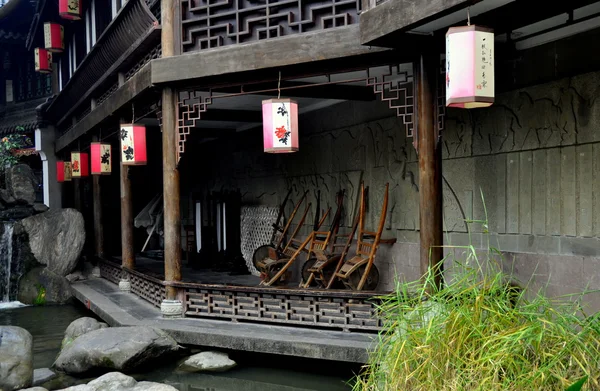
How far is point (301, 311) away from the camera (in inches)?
288

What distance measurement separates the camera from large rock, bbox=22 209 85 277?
13.0 m

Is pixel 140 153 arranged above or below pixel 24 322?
above

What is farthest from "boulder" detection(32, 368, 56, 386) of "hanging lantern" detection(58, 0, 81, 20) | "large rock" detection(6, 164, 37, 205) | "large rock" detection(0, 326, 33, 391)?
"hanging lantern" detection(58, 0, 81, 20)

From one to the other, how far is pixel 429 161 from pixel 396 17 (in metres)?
1.49

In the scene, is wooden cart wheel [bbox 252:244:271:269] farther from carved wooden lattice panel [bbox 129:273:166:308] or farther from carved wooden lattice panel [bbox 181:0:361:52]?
carved wooden lattice panel [bbox 181:0:361:52]

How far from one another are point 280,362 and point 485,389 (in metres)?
3.84

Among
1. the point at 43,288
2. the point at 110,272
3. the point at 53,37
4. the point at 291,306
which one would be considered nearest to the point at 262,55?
the point at 291,306

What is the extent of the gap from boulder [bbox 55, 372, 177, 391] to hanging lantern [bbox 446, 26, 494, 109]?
12.3 feet

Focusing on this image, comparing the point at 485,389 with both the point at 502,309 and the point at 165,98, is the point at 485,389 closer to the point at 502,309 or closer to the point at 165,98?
the point at 502,309

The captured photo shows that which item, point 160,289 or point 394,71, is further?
point 160,289

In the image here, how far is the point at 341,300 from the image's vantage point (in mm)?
6977

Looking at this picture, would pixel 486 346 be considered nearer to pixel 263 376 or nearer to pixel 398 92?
pixel 398 92

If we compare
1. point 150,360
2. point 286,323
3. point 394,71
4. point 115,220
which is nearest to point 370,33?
point 394,71

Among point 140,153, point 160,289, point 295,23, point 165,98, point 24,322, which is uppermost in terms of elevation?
point 295,23
